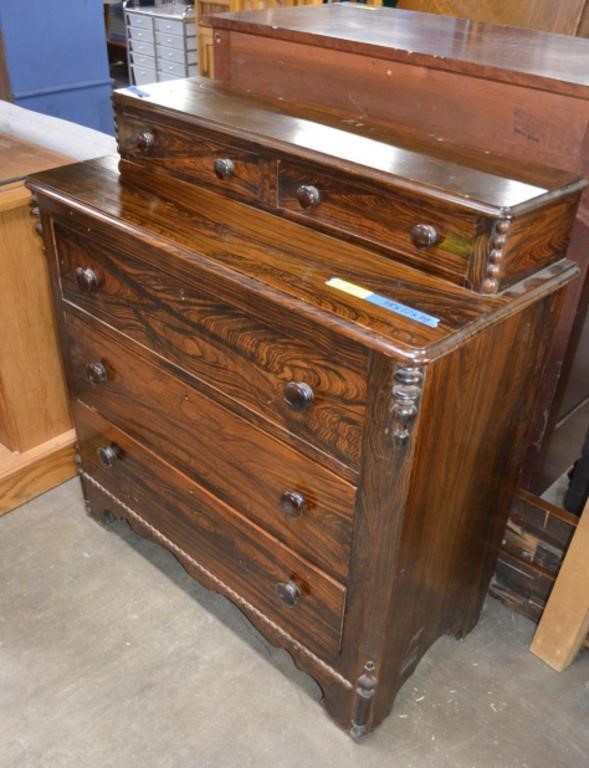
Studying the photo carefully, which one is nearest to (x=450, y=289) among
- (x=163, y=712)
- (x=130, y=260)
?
(x=130, y=260)

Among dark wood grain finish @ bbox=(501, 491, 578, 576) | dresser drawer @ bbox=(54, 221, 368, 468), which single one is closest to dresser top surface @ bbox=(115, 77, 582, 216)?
dresser drawer @ bbox=(54, 221, 368, 468)

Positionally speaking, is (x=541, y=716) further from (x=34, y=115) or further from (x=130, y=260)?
(x=34, y=115)

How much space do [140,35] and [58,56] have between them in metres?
2.01

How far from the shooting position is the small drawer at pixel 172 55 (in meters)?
5.53

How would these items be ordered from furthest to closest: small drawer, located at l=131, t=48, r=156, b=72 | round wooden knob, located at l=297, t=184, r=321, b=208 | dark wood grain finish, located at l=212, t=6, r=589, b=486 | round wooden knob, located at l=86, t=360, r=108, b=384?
small drawer, located at l=131, t=48, r=156, b=72
round wooden knob, located at l=86, t=360, r=108, b=384
dark wood grain finish, located at l=212, t=6, r=589, b=486
round wooden knob, located at l=297, t=184, r=321, b=208

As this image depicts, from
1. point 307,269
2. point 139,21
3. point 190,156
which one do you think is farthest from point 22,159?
point 139,21

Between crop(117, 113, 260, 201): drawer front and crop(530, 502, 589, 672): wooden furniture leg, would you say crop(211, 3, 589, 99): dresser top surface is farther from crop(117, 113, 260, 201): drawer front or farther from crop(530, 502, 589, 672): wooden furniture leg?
crop(530, 502, 589, 672): wooden furniture leg

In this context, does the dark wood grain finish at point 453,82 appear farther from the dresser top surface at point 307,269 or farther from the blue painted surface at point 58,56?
the blue painted surface at point 58,56

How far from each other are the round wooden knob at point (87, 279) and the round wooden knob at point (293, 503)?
23.1 inches

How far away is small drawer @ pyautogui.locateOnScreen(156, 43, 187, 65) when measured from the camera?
5.53 meters

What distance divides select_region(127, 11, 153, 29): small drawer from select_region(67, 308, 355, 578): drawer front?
4.89 metres

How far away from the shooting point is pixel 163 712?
150cm

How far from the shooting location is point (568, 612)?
1558 millimetres

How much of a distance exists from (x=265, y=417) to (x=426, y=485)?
0.97 ft
